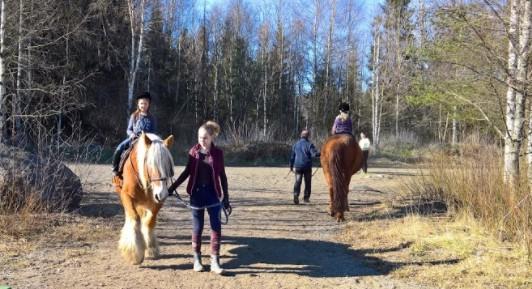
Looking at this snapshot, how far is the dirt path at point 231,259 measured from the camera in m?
5.72

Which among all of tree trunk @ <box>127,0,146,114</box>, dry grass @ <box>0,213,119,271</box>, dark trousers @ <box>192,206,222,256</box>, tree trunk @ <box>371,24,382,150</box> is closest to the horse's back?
dark trousers @ <box>192,206,222,256</box>

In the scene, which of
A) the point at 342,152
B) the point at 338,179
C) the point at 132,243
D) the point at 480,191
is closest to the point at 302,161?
the point at 342,152

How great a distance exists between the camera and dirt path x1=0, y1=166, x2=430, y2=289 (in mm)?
5719

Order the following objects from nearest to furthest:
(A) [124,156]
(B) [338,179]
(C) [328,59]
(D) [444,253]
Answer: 1. (D) [444,253]
2. (A) [124,156]
3. (B) [338,179]
4. (C) [328,59]

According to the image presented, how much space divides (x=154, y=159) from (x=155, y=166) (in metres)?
0.10

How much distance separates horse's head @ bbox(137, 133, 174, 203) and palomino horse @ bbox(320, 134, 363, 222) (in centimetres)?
426

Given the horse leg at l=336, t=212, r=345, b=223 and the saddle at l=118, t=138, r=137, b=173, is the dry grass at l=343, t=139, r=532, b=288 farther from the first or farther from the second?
the saddle at l=118, t=138, r=137, b=173

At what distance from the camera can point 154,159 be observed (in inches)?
230

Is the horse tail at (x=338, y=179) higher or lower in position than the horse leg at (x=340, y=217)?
higher

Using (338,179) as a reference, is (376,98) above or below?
above

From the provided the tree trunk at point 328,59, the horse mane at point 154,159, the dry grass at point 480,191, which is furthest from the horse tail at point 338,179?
the tree trunk at point 328,59

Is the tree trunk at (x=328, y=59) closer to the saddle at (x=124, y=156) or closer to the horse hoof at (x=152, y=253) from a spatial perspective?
the saddle at (x=124, y=156)

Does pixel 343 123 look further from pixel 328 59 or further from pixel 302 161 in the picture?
pixel 328 59

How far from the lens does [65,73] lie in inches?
1020
